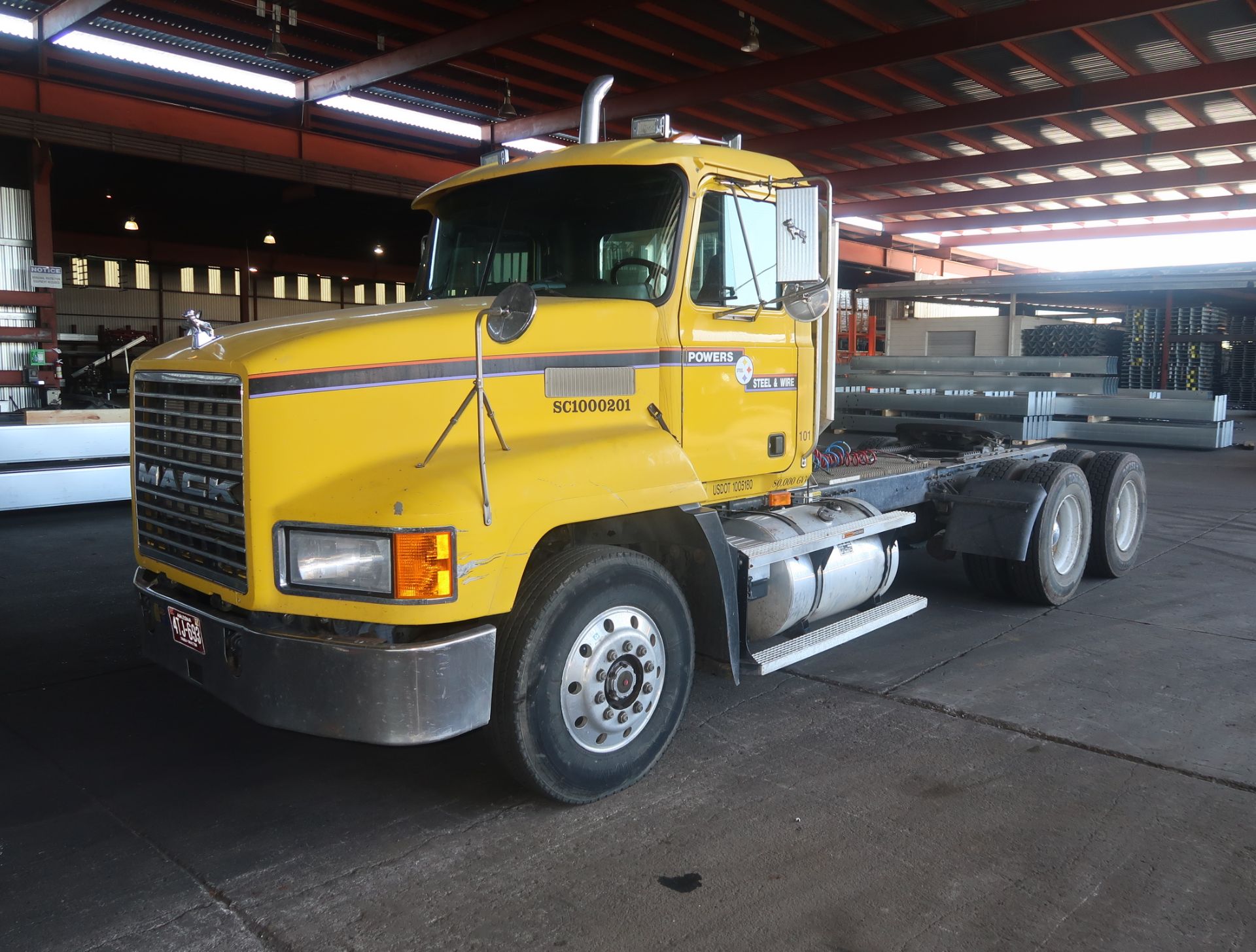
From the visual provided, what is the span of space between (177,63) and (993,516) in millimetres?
13238

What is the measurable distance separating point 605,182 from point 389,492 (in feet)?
6.28

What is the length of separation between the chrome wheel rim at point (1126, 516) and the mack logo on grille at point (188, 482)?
22.6 feet

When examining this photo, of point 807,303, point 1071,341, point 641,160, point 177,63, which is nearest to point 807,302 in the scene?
point 807,303

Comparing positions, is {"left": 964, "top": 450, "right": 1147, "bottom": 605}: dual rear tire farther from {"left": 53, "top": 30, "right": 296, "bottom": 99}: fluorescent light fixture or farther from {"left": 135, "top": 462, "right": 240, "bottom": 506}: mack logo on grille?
{"left": 53, "top": 30, "right": 296, "bottom": 99}: fluorescent light fixture

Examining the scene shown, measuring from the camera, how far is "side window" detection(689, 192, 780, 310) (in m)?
4.48

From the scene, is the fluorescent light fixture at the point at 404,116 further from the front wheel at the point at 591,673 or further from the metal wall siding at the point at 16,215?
the front wheel at the point at 591,673

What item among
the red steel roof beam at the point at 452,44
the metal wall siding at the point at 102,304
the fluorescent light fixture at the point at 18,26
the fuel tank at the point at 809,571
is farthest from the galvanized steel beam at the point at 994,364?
the metal wall siding at the point at 102,304

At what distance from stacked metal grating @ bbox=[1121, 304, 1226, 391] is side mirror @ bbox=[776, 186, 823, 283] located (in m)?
20.9

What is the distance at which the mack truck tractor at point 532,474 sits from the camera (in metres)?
3.35

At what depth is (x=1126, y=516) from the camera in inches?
318

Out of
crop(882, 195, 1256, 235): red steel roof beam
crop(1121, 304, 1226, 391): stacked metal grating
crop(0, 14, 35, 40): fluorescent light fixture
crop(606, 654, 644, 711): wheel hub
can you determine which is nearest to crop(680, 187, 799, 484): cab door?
crop(606, 654, 644, 711): wheel hub

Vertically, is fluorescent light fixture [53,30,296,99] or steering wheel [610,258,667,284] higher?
fluorescent light fixture [53,30,296,99]

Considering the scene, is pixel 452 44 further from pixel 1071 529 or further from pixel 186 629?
pixel 186 629

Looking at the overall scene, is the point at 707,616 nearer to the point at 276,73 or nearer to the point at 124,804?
the point at 124,804
